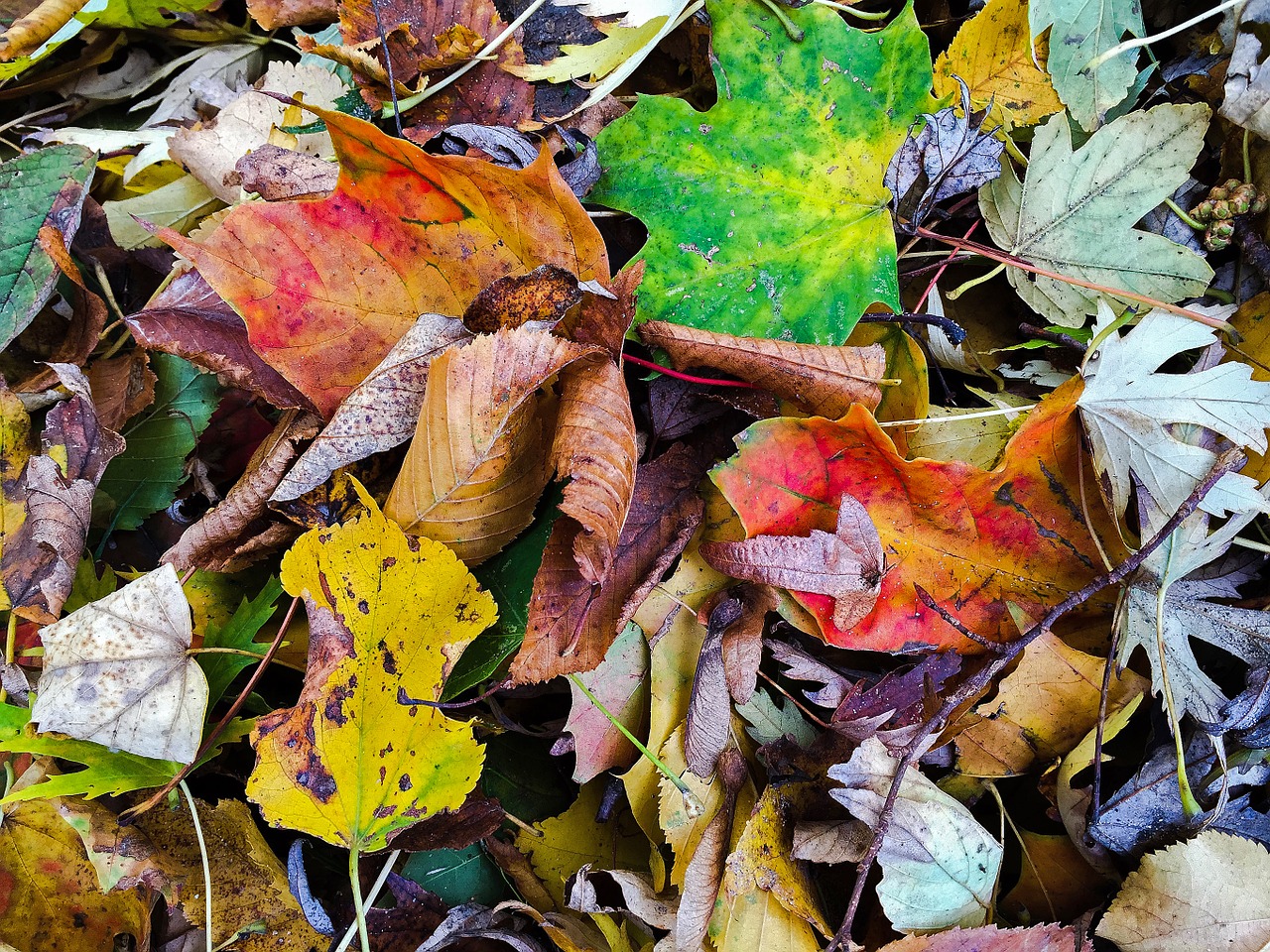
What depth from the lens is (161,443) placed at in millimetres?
1408

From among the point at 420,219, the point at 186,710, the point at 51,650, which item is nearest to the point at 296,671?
the point at 186,710

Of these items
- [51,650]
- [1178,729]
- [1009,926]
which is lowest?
[1009,926]

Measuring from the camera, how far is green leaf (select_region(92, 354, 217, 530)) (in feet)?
4.59

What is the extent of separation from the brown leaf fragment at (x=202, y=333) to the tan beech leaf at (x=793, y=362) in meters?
0.61

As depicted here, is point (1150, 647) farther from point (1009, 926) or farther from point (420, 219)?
point (420, 219)

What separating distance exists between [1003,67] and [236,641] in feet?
4.89

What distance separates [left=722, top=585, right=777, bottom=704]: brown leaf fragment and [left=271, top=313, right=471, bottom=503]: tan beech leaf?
0.57 metres

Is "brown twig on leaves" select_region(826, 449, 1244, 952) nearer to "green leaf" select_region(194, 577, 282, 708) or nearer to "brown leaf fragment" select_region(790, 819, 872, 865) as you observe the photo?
"brown leaf fragment" select_region(790, 819, 872, 865)

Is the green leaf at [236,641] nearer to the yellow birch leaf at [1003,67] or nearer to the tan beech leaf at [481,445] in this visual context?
the tan beech leaf at [481,445]

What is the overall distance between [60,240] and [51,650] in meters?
0.70

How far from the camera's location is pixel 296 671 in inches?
53.8

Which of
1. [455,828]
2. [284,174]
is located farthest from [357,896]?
[284,174]

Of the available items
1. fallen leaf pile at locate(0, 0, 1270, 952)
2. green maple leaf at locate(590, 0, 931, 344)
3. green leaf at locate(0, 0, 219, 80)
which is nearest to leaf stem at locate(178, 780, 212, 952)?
fallen leaf pile at locate(0, 0, 1270, 952)

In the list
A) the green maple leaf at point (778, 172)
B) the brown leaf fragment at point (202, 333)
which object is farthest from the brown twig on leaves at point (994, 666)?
the brown leaf fragment at point (202, 333)
